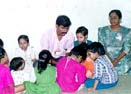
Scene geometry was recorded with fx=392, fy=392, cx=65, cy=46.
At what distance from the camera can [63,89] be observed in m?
4.49

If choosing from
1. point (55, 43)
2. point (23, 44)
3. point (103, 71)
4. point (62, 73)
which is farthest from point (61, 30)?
point (103, 71)

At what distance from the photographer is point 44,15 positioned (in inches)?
206

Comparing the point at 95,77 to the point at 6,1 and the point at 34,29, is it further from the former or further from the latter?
the point at 6,1

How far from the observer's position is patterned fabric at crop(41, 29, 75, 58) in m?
5.03

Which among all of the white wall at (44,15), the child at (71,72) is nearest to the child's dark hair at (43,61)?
the child at (71,72)

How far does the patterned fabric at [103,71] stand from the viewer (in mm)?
4543

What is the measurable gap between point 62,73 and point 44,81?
285mm

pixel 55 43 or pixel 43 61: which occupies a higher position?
pixel 55 43

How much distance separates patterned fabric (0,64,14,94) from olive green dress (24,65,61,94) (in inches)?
9.3

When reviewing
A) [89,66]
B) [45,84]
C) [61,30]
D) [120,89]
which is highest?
[61,30]

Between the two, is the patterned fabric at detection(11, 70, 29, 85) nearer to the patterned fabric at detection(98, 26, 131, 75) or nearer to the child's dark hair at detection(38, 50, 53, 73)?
the child's dark hair at detection(38, 50, 53, 73)

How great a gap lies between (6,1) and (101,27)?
52.3 inches

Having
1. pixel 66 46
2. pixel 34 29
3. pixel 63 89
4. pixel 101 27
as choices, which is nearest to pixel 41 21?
pixel 34 29

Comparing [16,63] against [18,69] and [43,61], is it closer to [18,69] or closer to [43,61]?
[18,69]
